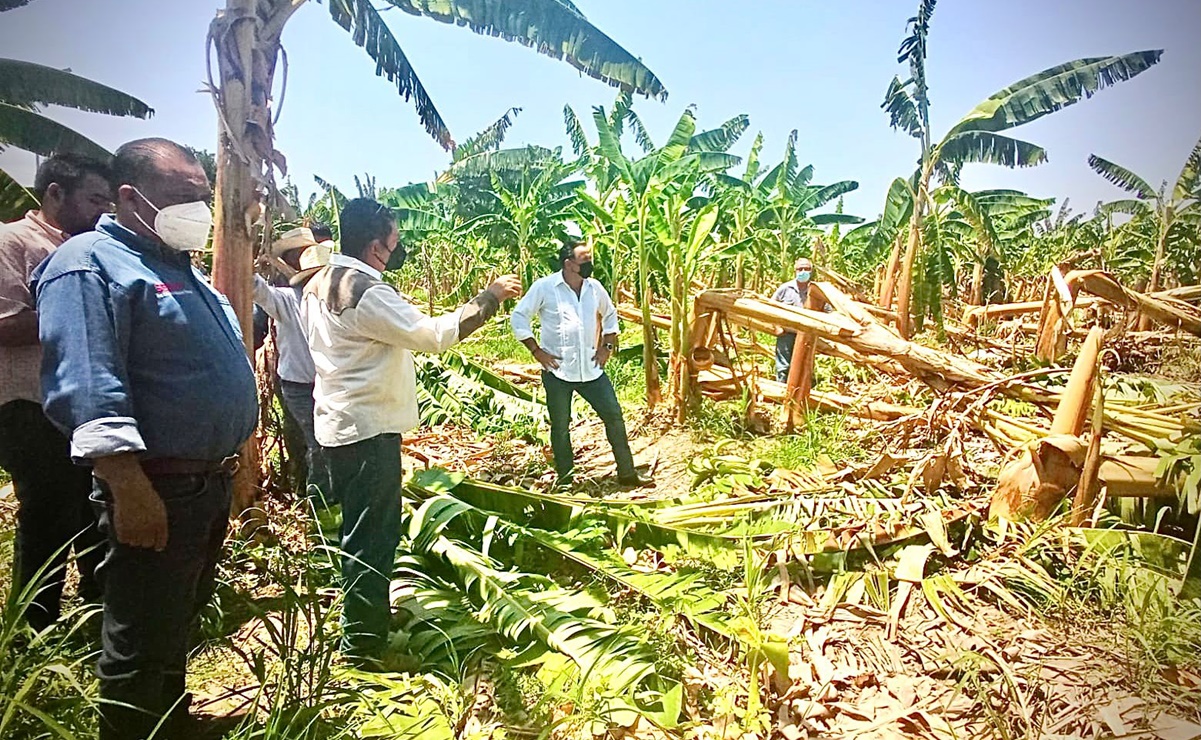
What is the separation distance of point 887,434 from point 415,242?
1.70 metres

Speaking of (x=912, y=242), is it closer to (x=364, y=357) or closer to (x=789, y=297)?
(x=789, y=297)

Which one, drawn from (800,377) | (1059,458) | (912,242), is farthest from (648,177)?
(1059,458)

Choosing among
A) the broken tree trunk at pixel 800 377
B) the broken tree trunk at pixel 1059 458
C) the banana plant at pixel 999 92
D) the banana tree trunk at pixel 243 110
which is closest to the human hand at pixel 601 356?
the broken tree trunk at pixel 800 377

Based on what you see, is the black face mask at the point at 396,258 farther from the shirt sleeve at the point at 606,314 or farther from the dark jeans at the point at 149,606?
the shirt sleeve at the point at 606,314

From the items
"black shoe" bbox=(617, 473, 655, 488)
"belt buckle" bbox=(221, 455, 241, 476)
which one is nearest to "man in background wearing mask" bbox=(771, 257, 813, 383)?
"black shoe" bbox=(617, 473, 655, 488)

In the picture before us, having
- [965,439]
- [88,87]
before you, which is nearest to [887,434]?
[965,439]

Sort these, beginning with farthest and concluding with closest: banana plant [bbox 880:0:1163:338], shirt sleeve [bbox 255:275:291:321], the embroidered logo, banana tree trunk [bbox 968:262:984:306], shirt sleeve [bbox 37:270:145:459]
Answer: banana tree trunk [bbox 968:262:984:306], shirt sleeve [bbox 255:275:291:321], banana plant [bbox 880:0:1163:338], the embroidered logo, shirt sleeve [bbox 37:270:145:459]

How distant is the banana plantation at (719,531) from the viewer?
1318 millimetres

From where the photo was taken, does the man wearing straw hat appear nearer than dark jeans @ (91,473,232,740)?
No

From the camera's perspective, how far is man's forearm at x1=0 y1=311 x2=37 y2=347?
3.65ft

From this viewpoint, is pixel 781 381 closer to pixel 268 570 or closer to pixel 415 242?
pixel 415 242

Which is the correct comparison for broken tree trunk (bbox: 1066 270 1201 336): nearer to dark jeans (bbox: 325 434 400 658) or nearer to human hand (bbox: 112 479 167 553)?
dark jeans (bbox: 325 434 400 658)

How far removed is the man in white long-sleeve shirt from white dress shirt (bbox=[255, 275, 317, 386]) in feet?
0.74

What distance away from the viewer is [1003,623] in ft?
5.18
